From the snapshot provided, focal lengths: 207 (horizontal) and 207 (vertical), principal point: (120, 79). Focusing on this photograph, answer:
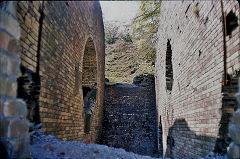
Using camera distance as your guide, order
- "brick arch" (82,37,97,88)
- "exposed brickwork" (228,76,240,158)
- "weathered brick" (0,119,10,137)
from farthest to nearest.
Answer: "brick arch" (82,37,97,88)
"exposed brickwork" (228,76,240,158)
"weathered brick" (0,119,10,137)

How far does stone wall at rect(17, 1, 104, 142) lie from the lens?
295 centimetres

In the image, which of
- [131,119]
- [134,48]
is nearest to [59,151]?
[131,119]

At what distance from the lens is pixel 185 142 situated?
16.6 feet

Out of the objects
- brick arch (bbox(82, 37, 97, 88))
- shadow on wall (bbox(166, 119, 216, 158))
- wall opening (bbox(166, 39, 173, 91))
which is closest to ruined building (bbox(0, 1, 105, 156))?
brick arch (bbox(82, 37, 97, 88))

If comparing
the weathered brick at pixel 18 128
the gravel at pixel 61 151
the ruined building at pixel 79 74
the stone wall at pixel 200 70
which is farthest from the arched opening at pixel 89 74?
the weathered brick at pixel 18 128

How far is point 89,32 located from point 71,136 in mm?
3634

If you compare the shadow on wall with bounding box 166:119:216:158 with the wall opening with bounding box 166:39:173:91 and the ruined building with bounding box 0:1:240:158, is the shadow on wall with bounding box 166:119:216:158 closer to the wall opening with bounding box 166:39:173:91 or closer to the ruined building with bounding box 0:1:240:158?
the ruined building with bounding box 0:1:240:158

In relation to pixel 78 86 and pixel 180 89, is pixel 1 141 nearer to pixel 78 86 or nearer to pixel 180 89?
pixel 78 86

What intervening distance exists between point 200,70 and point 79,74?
3.18 meters

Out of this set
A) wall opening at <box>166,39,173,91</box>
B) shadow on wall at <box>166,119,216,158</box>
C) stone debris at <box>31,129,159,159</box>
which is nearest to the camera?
stone debris at <box>31,129,159,159</box>

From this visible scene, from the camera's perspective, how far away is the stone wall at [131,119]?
9984 mm

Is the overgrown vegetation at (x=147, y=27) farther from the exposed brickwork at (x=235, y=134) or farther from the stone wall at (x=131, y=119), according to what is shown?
the exposed brickwork at (x=235, y=134)

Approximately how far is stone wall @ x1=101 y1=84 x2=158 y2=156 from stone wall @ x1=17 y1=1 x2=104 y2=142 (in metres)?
4.33

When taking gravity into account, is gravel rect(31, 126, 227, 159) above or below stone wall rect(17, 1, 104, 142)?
below
